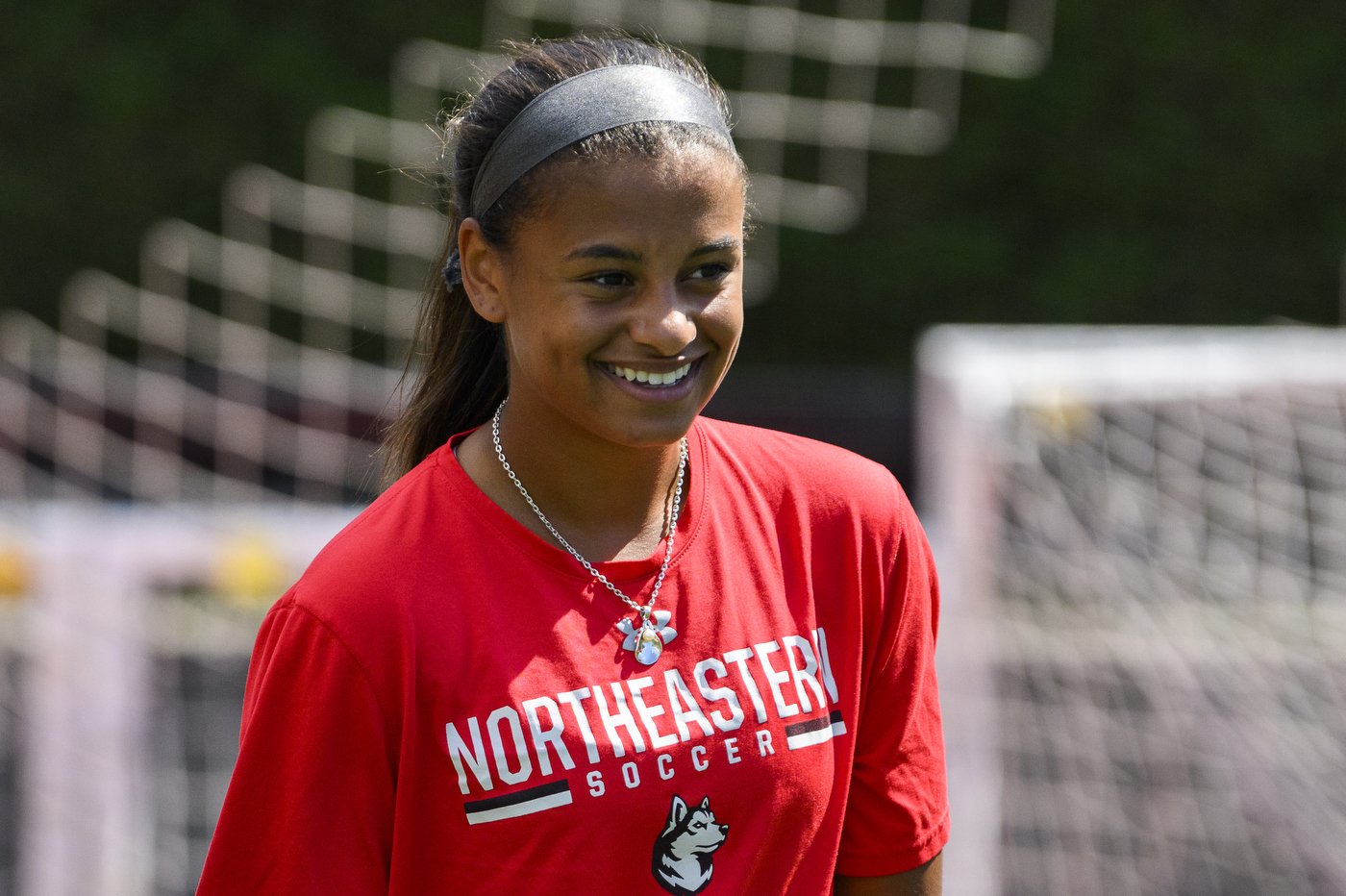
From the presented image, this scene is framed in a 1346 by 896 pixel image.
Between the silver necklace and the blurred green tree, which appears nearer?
the silver necklace

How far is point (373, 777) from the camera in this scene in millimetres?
1136

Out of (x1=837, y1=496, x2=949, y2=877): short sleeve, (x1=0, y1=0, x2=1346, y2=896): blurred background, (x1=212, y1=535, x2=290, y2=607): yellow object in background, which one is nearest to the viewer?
(x1=837, y1=496, x2=949, y2=877): short sleeve

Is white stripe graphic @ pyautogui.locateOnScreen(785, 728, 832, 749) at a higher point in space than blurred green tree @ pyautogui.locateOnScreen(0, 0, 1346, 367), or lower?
lower

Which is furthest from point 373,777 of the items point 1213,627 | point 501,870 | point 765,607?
point 1213,627

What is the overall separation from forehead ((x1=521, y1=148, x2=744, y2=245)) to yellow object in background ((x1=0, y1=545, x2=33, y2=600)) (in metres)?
2.23

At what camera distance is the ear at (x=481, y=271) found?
127 centimetres

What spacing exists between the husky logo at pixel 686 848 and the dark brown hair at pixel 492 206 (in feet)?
1.57

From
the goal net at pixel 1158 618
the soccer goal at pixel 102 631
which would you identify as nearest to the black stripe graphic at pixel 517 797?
the soccer goal at pixel 102 631

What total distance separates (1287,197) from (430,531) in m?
6.45

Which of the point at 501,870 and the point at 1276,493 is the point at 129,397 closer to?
the point at 1276,493

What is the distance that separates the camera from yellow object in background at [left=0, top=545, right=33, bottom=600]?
9.82 feet

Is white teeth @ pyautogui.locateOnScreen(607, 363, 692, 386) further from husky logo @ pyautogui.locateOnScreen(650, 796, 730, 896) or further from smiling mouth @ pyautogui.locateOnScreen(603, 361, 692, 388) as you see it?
husky logo @ pyautogui.locateOnScreen(650, 796, 730, 896)

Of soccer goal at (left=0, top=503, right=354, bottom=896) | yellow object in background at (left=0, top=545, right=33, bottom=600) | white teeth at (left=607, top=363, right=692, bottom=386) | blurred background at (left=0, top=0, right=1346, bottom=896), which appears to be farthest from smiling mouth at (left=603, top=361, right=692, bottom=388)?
blurred background at (left=0, top=0, right=1346, bottom=896)

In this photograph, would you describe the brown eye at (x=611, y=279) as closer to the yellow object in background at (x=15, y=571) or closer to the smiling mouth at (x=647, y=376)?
the smiling mouth at (x=647, y=376)
